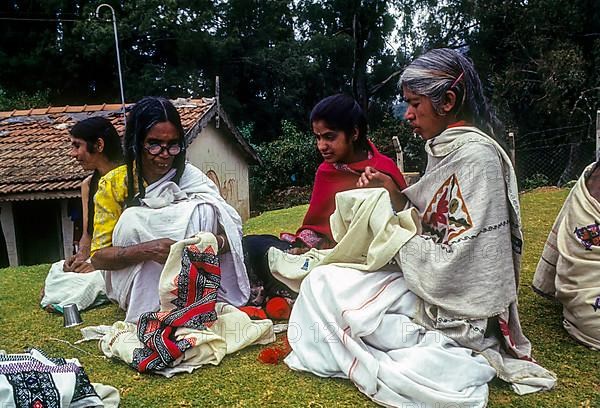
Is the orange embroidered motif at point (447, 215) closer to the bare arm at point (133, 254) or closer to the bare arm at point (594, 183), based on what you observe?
the bare arm at point (594, 183)

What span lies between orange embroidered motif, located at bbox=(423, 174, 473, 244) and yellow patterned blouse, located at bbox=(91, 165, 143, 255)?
5.97 ft

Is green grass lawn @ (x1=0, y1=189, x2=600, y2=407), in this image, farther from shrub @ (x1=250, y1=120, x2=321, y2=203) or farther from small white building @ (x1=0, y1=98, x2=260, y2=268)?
shrub @ (x1=250, y1=120, x2=321, y2=203)

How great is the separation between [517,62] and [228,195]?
10.4 m

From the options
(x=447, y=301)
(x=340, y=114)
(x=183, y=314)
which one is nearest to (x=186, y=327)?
(x=183, y=314)

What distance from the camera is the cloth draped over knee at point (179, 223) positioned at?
322 centimetres

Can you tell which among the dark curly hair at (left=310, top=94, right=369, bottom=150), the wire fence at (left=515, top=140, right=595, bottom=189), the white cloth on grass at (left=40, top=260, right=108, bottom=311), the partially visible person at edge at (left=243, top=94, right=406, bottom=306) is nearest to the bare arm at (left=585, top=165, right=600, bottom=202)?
the partially visible person at edge at (left=243, top=94, right=406, bottom=306)

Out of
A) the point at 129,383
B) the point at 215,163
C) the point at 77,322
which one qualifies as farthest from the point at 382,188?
the point at 215,163

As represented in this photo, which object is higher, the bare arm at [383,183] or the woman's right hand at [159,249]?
the bare arm at [383,183]

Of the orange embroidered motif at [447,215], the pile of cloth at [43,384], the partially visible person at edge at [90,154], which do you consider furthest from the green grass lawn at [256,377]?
the orange embroidered motif at [447,215]

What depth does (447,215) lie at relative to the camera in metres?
2.66

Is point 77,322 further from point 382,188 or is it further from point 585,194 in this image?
point 585,194

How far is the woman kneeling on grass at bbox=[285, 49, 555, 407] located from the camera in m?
2.39

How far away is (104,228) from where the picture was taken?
11.0 ft

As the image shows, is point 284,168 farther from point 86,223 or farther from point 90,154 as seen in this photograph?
point 90,154
